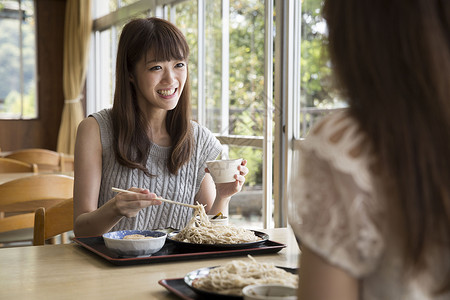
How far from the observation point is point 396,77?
604 millimetres

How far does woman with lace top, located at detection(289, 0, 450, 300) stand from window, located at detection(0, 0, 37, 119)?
25.4ft

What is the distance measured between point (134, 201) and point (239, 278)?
1.91ft

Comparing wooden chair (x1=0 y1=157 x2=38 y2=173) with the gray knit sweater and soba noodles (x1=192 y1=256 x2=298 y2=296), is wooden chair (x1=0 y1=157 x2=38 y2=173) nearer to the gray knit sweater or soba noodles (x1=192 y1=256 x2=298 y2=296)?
the gray knit sweater

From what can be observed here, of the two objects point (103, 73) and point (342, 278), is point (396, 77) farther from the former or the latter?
point (103, 73)

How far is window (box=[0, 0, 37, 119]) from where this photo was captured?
764 centimetres

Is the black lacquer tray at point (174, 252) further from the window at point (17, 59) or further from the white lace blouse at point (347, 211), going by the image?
the window at point (17, 59)

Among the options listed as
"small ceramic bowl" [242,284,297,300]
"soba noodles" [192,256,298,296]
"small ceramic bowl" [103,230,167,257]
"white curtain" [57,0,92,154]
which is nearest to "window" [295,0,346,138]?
"small ceramic bowl" [103,230,167,257]

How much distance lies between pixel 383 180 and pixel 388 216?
4 cm

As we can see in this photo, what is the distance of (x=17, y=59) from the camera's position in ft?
25.5

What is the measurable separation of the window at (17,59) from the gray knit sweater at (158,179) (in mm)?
6111

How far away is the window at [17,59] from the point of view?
764cm

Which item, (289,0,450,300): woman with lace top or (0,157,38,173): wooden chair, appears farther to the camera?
(0,157,38,173): wooden chair

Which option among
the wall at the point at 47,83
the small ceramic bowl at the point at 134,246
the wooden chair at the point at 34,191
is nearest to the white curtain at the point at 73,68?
the wall at the point at 47,83

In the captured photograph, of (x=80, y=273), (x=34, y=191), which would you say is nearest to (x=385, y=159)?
(x=80, y=273)
